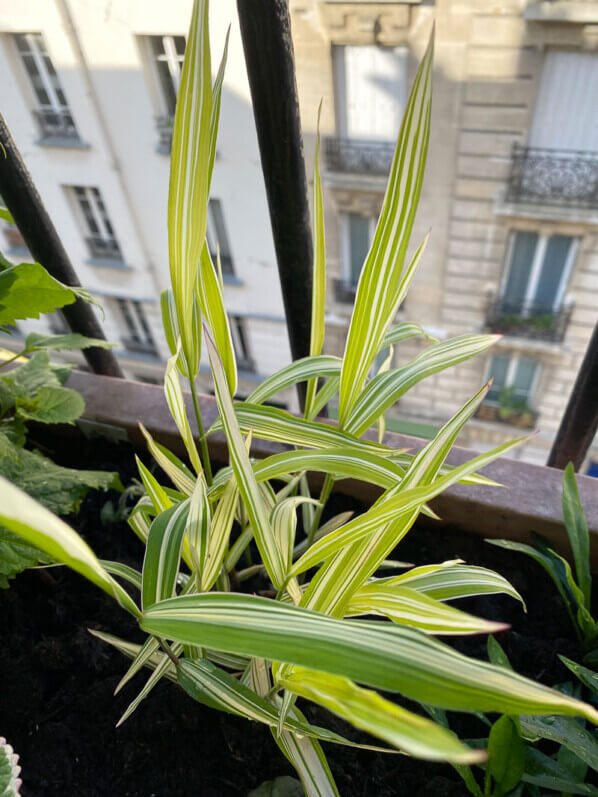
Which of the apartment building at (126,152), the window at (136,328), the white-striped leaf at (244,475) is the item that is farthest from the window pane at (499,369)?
the white-striped leaf at (244,475)

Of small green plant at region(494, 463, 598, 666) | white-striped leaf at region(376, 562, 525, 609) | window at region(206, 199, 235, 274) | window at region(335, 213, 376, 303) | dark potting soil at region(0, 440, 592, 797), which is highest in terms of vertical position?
white-striped leaf at region(376, 562, 525, 609)

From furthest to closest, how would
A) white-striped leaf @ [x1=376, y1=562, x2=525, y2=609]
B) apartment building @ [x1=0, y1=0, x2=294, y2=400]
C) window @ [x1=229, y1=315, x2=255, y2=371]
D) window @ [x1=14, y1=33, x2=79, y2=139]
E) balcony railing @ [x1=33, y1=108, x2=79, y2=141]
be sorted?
window @ [x1=229, y1=315, x2=255, y2=371] → balcony railing @ [x1=33, y1=108, x2=79, y2=141] → window @ [x1=14, y1=33, x2=79, y2=139] → apartment building @ [x1=0, y1=0, x2=294, y2=400] → white-striped leaf @ [x1=376, y1=562, x2=525, y2=609]

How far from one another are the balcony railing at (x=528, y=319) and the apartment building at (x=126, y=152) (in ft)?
4.19

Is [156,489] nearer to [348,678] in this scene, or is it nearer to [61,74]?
[348,678]

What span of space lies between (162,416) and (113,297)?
2.88 metres

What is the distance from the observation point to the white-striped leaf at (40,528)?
0.64ft

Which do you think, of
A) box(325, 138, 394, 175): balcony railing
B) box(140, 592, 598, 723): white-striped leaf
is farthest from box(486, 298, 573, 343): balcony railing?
box(140, 592, 598, 723): white-striped leaf

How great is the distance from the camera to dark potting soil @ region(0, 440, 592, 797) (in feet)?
1.76

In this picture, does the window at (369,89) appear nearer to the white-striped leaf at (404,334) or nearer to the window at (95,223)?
the window at (95,223)

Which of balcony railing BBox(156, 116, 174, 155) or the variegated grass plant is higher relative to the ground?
the variegated grass plant

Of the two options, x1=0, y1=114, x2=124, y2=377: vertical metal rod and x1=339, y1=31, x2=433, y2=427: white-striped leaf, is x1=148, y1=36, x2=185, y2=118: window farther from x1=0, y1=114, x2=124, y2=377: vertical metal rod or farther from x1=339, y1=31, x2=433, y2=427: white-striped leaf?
x1=339, y1=31, x2=433, y2=427: white-striped leaf

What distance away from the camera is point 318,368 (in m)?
0.55

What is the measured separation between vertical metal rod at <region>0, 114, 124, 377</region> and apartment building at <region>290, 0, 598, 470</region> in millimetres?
1692

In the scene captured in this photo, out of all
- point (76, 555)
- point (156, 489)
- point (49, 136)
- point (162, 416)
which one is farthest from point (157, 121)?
point (76, 555)
